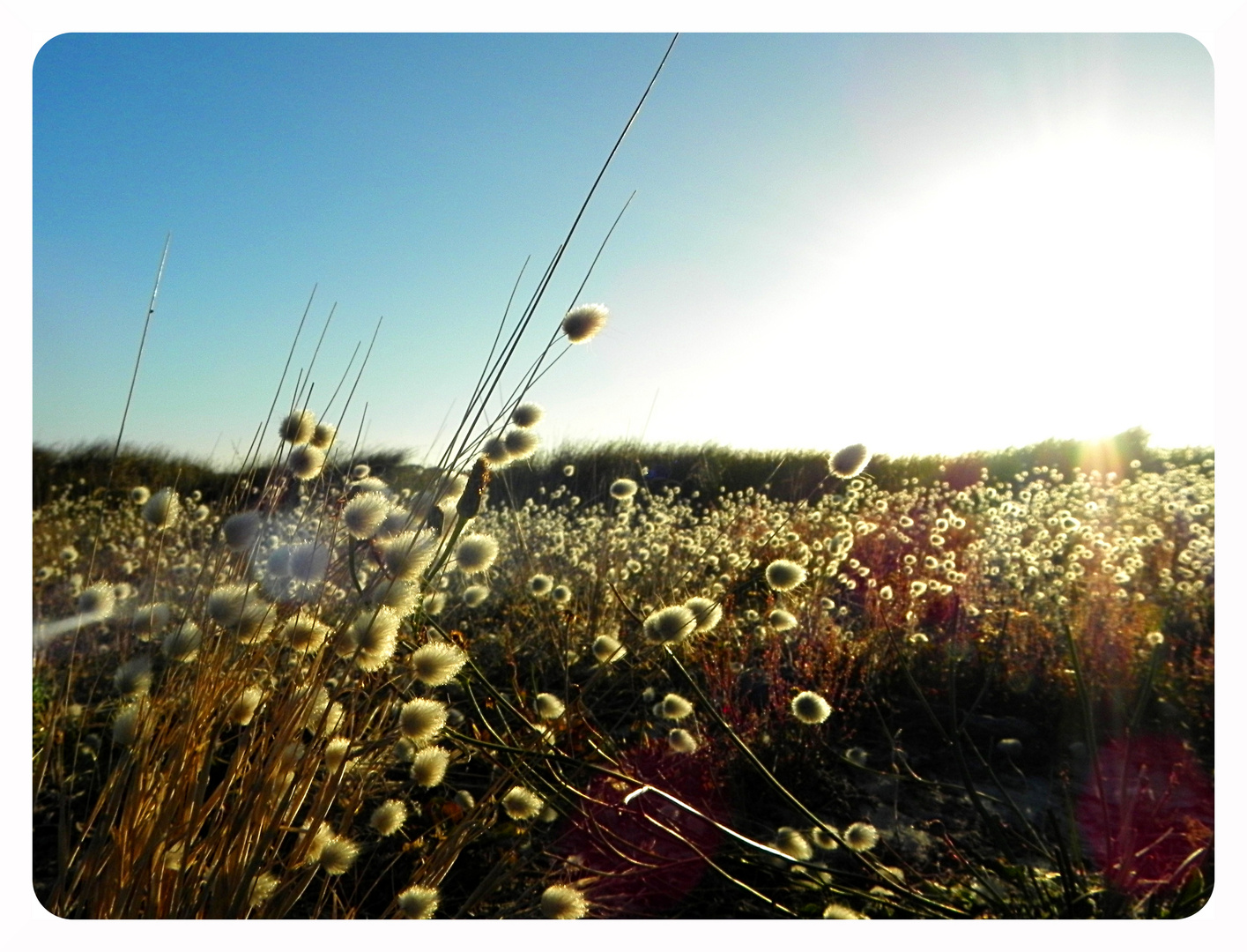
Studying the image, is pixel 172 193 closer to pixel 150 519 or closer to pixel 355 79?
pixel 355 79

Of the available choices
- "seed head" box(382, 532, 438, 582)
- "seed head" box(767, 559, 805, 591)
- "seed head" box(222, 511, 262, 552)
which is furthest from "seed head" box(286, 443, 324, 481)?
"seed head" box(767, 559, 805, 591)

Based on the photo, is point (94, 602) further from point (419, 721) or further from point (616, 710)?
point (616, 710)

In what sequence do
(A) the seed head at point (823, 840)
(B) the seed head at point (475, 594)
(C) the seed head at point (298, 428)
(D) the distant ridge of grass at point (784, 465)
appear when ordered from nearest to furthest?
(C) the seed head at point (298, 428) < (A) the seed head at point (823, 840) < (D) the distant ridge of grass at point (784, 465) < (B) the seed head at point (475, 594)

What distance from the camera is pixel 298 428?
1.41 m

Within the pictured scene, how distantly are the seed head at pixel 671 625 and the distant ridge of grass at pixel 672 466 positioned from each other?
20.3 inches

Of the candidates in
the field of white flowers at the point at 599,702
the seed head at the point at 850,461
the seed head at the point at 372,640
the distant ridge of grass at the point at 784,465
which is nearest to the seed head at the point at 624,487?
the field of white flowers at the point at 599,702

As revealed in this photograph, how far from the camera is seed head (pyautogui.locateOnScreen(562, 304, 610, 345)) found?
1.33 m

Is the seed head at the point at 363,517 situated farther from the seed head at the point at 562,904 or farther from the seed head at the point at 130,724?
the seed head at the point at 562,904

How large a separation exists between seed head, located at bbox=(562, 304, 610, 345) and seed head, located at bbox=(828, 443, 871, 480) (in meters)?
0.54

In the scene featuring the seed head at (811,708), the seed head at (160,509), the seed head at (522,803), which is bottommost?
the seed head at (522,803)

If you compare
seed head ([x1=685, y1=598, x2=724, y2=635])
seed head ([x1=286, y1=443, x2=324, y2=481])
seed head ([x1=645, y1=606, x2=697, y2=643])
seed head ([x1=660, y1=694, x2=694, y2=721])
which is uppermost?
seed head ([x1=286, y1=443, x2=324, y2=481])

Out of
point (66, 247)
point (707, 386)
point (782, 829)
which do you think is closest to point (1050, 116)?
point (707, 386)

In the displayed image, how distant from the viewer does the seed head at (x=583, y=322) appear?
4.38ft

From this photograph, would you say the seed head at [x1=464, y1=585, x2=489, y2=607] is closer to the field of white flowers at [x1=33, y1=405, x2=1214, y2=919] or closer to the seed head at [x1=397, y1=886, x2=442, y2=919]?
the field of white flowers at [x1=33, y1=405, x2=1214, y2=919]
